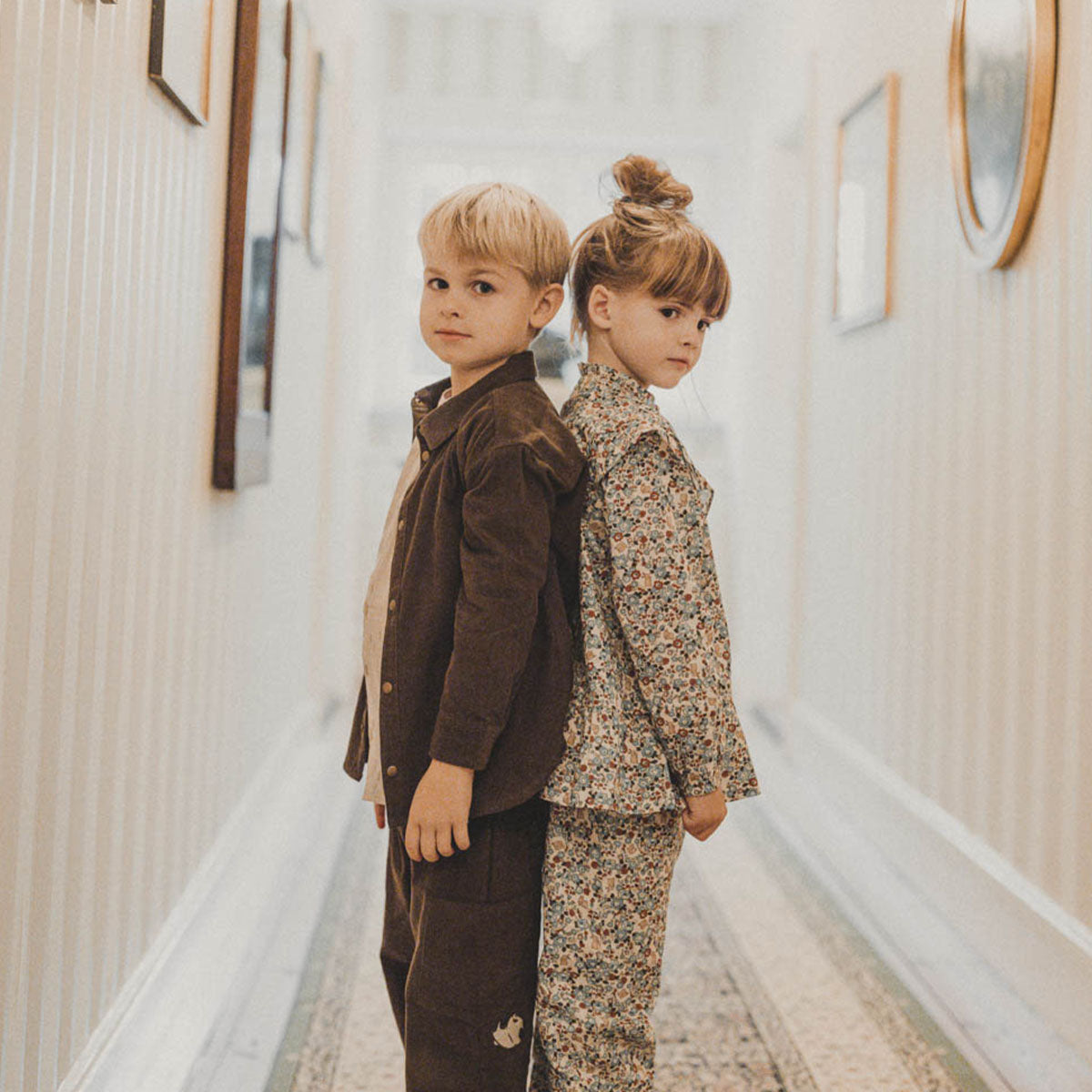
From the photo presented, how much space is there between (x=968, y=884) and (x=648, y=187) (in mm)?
1460

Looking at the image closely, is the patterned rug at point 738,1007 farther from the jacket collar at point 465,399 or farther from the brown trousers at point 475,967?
the jacket collar at point 465,399

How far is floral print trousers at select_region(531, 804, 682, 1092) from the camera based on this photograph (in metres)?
1.11

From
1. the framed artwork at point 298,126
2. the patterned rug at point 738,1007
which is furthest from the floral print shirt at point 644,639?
the framed artwork at point 298,126

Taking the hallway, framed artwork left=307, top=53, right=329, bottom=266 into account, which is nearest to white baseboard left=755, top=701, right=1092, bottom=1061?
the hallway

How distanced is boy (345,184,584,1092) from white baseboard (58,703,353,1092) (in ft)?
1.73

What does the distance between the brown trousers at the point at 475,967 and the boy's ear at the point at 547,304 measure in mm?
483

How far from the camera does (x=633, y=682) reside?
1.12 metres

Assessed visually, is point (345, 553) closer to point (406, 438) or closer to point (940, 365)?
point (406, 438)

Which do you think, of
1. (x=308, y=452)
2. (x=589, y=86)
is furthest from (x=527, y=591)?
(x=589, y=86)

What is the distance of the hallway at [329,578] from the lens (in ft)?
4.00

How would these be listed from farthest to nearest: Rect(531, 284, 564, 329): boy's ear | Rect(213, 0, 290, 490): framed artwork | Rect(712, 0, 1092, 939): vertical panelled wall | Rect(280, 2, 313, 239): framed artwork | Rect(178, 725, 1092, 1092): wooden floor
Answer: Rect(280, 2, 313, 239): framed artwork < Rect(213, 0, 290, 490): framed artwork < Rect(712, 0, 1092, 939): vertical panelled wall < Rect(178, 725, 1092, 1092): wooden floor < Rect(531, 284, 564, 329): boy's ear

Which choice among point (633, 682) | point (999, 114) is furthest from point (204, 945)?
point (999, 114)

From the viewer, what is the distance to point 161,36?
1417mm

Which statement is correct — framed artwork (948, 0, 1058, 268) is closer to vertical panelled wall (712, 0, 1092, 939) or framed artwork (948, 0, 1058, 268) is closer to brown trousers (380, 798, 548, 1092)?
vertical panelled wall (712, 0, 1092, 939)
